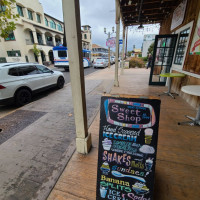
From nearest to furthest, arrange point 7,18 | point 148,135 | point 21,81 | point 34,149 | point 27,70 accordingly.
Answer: point 148,135
point 34,149
point 7,18
point 21,81
point 27,70

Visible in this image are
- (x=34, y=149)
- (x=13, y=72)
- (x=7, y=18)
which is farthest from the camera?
(x=13, y=72)

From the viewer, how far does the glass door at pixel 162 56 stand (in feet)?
16.8

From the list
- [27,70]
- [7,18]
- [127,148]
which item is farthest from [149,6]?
[127,148]

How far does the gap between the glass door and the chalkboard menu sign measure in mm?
5271

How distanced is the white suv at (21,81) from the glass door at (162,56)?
509cm

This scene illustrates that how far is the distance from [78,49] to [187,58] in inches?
166

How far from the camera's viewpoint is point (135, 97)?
1058 mm

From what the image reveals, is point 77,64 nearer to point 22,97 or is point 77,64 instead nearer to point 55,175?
point 55,175

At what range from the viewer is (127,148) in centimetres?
114

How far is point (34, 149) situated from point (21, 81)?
290 centimetres

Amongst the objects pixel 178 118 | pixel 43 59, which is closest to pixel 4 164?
pixel 178 118

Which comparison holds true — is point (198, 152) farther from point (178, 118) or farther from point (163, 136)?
point (178, 118)

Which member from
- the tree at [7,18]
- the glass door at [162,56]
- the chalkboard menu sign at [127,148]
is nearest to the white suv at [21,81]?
the tree at [7,18]

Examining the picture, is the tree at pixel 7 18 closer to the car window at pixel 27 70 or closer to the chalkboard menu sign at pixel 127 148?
the car window at pixel 27 70
